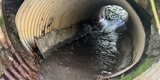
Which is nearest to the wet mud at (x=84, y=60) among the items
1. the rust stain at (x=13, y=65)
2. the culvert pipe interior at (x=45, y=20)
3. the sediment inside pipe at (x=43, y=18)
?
the rust stain at (x=13, y=65)

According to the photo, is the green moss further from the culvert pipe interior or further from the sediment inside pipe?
the sediment inside pipe

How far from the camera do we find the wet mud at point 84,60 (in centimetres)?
592

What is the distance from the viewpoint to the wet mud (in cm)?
592

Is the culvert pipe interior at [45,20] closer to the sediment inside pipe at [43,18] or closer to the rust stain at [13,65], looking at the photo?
the sediment inside pipe at [43,18]

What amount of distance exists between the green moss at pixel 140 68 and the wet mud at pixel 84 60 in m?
1.43

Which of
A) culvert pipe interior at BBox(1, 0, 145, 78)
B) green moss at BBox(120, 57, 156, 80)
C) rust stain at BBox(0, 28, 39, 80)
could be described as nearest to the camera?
green moss at BBox(120, 57, 156, 80)

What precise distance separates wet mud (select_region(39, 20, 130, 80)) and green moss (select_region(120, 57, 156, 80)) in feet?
4.70

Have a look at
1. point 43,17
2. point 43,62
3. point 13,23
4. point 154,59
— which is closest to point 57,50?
point 43,62

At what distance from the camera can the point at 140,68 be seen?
4.23m

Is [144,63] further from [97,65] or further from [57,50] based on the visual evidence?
[57,50]

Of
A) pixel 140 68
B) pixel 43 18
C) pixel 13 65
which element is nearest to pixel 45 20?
pixel 43 18

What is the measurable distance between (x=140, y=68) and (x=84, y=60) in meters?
3.03

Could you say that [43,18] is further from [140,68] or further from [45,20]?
[140,68]

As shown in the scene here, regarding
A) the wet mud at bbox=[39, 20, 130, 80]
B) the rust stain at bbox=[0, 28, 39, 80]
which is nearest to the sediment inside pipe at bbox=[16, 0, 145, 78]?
the rust stain at bbox=[0, 28, 39, 80]
